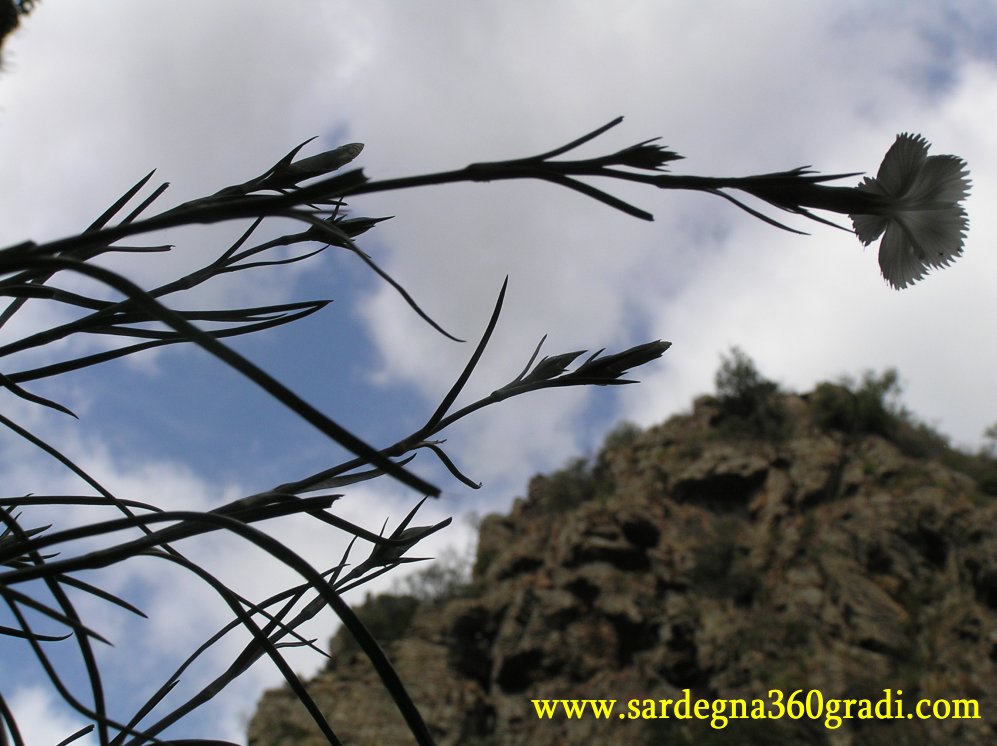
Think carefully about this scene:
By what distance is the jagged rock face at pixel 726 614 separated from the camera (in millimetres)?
10125

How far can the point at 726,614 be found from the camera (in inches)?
468

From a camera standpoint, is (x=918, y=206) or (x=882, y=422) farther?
(x=882, y=422)

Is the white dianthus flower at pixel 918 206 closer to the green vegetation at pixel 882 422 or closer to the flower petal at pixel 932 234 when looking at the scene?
the flower petal at pixel 932 234

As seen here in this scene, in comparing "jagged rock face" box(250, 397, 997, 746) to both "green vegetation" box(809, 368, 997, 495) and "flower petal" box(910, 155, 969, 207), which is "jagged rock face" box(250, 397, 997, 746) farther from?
"flower petal" box(910, 155, 969, 207)

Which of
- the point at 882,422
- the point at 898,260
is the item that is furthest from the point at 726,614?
the point at 898,260

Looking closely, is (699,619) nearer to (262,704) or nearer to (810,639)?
(810,639)

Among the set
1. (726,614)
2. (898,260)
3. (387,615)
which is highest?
(387,615)

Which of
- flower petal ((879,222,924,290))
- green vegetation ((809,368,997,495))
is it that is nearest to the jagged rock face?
green vegetation ((809,368,997,495))

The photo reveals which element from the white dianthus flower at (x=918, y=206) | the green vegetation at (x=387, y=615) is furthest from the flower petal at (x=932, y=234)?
the green vegetation at (x=387, y=615)

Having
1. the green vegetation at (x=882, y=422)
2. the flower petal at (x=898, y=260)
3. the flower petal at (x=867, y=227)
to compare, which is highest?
the green vegetation at (x=882, y=422)

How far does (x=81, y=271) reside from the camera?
0.26 metres

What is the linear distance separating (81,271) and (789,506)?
550 inches

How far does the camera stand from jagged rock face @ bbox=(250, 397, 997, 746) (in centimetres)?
1012

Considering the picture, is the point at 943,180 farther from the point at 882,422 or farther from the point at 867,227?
the point at 882,422
